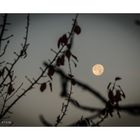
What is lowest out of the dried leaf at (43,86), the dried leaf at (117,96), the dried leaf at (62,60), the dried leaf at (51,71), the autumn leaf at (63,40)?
the dried leaf at (117,96)

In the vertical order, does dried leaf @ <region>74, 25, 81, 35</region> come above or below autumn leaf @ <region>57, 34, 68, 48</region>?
above

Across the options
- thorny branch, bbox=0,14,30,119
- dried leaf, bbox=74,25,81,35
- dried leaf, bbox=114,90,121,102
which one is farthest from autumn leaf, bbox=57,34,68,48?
dried leaf, bbox=114,90,121,102

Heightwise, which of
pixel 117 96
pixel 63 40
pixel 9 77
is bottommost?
pixel 117 96

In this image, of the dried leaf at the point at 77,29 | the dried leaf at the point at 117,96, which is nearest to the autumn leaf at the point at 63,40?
the dried leaf at the point at 77,29

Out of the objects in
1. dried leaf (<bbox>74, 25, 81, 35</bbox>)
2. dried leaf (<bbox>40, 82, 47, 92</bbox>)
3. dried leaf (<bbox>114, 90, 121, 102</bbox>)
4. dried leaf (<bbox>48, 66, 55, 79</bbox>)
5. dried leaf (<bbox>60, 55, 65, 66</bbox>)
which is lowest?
dried leaf (<bbox>114, 90, 121, 102</bbox>)

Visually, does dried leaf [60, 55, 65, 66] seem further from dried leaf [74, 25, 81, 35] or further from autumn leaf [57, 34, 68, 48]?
dried leaf [74, 25, 81, 35]

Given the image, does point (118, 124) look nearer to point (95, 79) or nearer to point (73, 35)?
point (95, 79)

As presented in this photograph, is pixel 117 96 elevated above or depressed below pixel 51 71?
below

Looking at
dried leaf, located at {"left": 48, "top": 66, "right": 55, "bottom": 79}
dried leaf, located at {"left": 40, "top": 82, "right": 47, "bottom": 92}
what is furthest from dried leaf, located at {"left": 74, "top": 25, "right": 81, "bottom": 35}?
dried leaf, located at {"left": 40, "top": 82, "right": 47, "bottom": 92}

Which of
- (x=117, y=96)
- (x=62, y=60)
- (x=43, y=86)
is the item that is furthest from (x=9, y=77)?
(x=117, y=96)

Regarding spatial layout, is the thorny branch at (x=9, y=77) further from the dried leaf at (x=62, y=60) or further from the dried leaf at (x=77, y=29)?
the dried leaf at (x=77, y=29)

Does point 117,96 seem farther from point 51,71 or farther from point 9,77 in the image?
point 9,77
